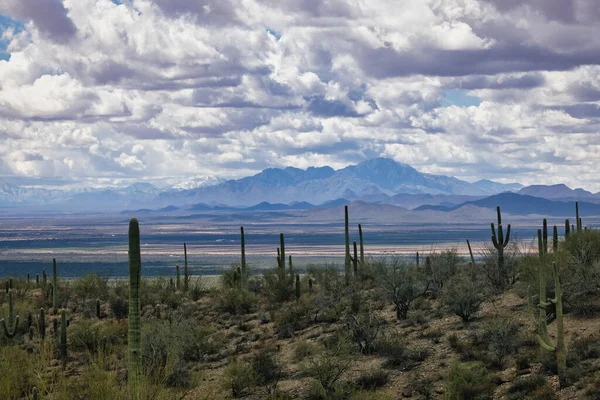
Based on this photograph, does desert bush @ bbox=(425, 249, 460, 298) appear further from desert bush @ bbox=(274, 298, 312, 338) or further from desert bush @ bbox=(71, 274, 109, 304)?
desert bush @ bbox=(71, 274, 109, 304)

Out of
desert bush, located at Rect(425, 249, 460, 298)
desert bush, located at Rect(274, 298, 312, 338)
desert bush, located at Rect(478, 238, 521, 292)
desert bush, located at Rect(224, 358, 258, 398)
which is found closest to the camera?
desert bush, located at Rect(224, 358, 258, 398)

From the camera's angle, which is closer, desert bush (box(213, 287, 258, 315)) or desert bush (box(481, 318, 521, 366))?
desert bush (box(481, 318, 521, 366))

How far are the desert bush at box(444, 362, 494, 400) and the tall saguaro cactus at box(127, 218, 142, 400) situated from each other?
8.62 m

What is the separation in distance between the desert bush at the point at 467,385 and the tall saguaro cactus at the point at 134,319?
8621mm

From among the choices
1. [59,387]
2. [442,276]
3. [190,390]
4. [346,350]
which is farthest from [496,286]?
[59,387]

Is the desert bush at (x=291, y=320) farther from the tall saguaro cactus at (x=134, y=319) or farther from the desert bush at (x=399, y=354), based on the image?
the tall saguaro cactus at (x=134, y=319)

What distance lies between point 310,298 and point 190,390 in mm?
11442

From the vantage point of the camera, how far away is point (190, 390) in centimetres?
2364

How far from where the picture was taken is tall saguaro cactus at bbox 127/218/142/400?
15.4 meters

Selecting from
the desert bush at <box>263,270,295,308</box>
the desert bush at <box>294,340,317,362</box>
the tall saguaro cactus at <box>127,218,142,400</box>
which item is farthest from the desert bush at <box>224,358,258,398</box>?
the desert bush at <box>263,270,295,308</box>

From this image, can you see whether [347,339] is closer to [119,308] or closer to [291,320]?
[291,320]

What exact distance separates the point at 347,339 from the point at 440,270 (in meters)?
11.2

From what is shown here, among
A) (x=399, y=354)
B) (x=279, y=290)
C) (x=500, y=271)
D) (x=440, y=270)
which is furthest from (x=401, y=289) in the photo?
(x=279, y=290)

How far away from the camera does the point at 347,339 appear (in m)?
26.4
